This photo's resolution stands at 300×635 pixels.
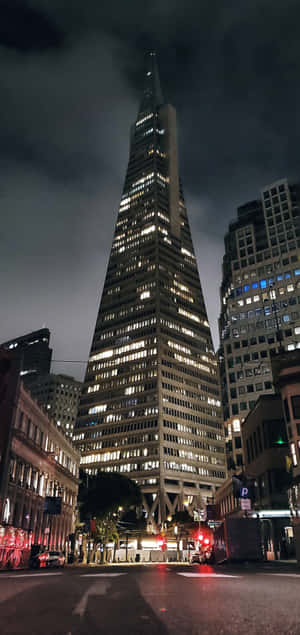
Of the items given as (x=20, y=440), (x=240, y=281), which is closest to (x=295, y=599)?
(x=20, y=440)

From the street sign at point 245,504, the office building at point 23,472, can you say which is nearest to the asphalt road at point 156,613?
the office building at point 23,472

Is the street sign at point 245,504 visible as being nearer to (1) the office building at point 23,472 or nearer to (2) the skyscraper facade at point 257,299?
(1) the office building at point 23,472

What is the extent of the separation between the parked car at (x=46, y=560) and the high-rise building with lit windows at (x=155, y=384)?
96.3 meters

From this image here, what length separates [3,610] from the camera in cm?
827

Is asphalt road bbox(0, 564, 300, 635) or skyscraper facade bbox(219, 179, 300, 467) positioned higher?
skyscraper facade bbox(219, 179, 300, 467)

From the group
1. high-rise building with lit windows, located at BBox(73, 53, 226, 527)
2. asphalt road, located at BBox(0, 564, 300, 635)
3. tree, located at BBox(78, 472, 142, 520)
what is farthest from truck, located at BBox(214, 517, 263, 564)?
high-rise building with lit windows, located at BBox(73, 53, 226, 527)

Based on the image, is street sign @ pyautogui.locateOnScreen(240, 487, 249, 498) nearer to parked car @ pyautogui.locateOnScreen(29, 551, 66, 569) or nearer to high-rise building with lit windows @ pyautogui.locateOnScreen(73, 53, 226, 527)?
parked car @ pyautogui.locateOnScreen(29, 551, 66, 569)

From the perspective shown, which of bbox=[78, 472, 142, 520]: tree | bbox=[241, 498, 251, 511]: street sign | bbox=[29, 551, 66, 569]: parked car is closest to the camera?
bbox=[29, 551, 66, 569]: parked car

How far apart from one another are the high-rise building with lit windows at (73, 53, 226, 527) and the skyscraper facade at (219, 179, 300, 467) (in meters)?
30.0

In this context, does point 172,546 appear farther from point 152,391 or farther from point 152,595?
point 152,595

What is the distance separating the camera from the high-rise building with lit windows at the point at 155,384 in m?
144

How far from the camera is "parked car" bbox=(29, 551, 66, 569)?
135 feet

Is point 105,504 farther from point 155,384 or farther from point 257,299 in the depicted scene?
point 155,384

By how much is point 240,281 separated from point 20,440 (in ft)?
301
